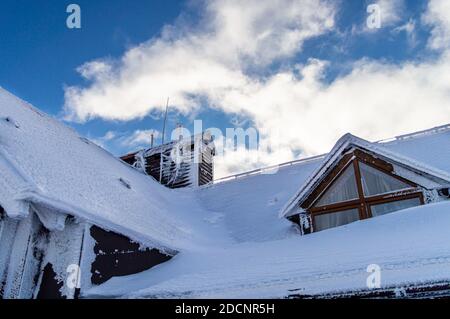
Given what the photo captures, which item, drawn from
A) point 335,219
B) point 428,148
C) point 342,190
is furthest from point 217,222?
point 428,148

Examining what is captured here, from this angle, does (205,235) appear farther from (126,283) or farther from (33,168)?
(33,168)

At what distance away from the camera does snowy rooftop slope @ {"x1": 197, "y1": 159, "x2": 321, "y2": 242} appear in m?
10.1

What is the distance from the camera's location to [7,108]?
947 cm

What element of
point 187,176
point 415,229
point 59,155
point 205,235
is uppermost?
point 187,176

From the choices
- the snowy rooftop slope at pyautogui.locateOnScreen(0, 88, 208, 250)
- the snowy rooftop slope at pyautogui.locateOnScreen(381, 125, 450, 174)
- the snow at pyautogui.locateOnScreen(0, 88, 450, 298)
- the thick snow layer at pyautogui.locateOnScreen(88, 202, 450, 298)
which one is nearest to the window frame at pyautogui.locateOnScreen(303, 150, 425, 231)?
the snow at pyautogui.locateOnScreen(0, 88, 450, 298)

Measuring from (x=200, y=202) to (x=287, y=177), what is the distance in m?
2.89

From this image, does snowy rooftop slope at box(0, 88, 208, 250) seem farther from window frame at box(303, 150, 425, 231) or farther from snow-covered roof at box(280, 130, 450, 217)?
window frame at box(303, 150, 425, 231)

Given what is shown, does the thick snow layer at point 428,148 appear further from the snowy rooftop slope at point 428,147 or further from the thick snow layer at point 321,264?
the thick snow layer at point 321,264

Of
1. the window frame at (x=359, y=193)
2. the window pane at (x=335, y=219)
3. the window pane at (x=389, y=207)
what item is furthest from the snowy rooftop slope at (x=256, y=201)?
the window pane at (x=389, y=207)

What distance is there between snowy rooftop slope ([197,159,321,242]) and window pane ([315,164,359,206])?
44.9 inches

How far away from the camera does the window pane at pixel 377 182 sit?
8.05 meters

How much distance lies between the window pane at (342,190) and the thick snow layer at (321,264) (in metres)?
1.40
